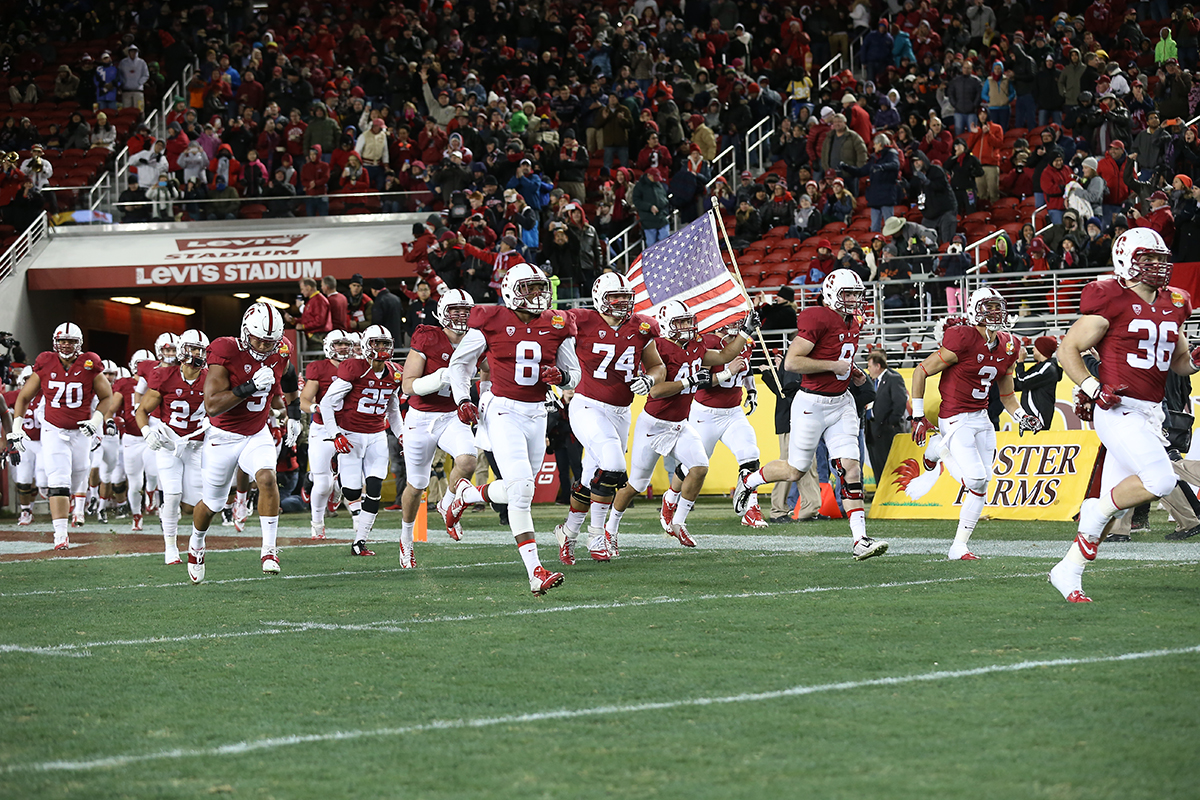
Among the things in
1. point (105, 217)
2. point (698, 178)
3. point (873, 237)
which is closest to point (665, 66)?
point (698, 178)

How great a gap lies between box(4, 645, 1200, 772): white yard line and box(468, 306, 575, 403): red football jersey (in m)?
4.24

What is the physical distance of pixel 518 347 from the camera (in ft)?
32.8

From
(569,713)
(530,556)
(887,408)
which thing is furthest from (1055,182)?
(569,713)

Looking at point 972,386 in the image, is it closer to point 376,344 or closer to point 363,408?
point 376,344

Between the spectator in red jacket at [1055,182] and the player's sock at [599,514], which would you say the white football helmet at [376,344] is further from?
the spectator in red jacket at [1055,182]

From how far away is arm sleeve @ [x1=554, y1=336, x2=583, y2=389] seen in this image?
33.7 feet

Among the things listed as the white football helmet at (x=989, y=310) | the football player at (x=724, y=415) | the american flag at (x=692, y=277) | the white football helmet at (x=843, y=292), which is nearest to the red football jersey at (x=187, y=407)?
the football player at (x=724, y=415)

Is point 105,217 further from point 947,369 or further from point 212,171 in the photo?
point 947,369

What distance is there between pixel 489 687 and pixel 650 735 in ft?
3.98

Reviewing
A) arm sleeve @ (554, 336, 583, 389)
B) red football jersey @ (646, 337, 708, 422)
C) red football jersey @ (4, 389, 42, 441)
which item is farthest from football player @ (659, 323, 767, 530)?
red football jersey @ (4, 389, 42, 441)

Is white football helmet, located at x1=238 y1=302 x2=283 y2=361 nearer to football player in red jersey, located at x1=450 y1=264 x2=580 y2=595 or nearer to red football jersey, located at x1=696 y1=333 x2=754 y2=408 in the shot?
football player in red jersey, located at x1=450 y1=264 x2=580 y2=595

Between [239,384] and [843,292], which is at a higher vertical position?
[843,292]

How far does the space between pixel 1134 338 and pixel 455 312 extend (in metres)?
6.35

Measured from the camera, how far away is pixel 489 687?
6309 millimetres
